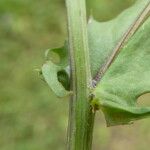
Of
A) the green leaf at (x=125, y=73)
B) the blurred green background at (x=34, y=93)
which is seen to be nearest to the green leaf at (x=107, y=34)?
the green leaf at (x=125, y=73)

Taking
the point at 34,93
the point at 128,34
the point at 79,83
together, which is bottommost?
the point at 34,93

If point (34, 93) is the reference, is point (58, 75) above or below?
above

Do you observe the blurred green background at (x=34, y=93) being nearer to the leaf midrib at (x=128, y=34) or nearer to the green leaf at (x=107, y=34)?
the green leaf at (x=107, y=34)

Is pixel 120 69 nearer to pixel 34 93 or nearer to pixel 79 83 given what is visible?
pixel 79 83

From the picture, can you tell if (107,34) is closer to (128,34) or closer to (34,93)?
(128,34)

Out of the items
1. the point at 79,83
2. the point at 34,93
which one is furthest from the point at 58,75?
the point at 34,93

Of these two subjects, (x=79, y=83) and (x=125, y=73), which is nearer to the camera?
(x=79, y=83)

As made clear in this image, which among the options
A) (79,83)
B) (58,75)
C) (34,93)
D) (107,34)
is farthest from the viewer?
(34,93)

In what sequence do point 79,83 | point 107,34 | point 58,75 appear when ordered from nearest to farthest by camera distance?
point 79,83 < point 58,75 < point 107,34
